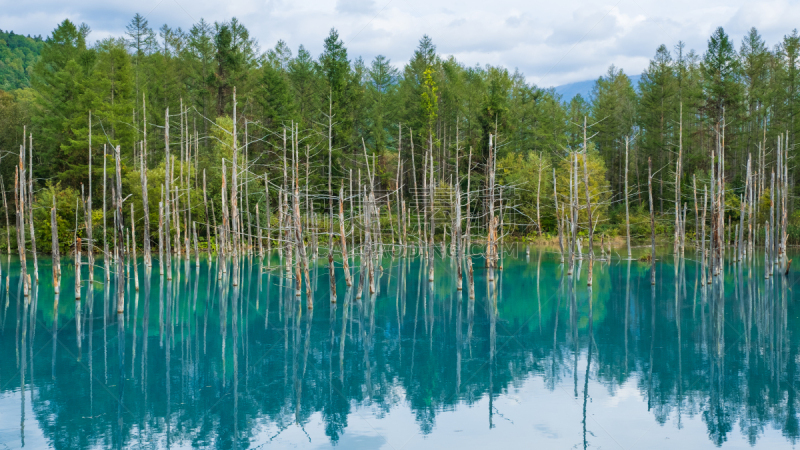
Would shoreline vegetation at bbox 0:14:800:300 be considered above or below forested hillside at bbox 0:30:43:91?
below

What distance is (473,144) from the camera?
4491 centimetres

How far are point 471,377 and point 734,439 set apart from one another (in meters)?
4.49

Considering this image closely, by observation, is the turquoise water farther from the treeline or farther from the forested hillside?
the forested hillside

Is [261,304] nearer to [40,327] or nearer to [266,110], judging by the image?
[40,327]

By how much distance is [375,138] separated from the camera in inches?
1786

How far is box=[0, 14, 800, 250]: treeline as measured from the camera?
35.7 metres

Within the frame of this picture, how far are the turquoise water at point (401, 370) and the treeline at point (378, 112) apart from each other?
15796 millimetres

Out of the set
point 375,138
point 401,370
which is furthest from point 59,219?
point 401,370

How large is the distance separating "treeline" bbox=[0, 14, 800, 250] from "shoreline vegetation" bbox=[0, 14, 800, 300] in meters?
0.15

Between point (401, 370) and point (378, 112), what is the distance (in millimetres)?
34927

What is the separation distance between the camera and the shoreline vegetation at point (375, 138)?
33219mm

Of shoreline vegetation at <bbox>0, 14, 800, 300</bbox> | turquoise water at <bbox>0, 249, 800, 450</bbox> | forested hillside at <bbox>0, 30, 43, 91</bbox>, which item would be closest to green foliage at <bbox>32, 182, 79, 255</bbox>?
shoreline vegetation at <bbox>0, 14, 800, 300</bbox>

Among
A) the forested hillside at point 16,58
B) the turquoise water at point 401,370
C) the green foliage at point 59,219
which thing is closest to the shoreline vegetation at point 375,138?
the green foliage at point 59,219

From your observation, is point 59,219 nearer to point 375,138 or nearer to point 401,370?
point 375,138
